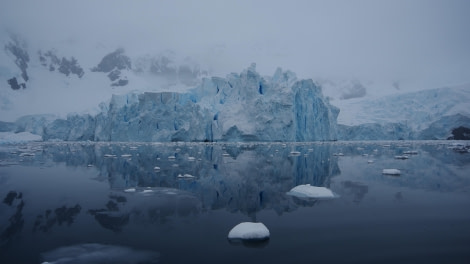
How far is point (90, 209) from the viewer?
6758 millimetres

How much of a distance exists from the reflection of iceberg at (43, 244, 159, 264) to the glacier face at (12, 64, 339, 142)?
32.0m

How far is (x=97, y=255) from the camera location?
4.22 metres

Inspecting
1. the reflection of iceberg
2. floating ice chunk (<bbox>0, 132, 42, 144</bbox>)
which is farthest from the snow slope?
floating ice chunk (<bbox>0, 132, 42, 144</bbox>)

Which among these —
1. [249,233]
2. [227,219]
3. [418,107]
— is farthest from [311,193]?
[418,107]

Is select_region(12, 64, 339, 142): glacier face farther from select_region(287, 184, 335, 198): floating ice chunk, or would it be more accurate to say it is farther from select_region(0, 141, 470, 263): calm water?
select_region(287, 184, 335, 198): floating ice chunk

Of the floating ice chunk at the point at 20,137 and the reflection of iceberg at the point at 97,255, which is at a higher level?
the floating ice chunk at the point at 20,137

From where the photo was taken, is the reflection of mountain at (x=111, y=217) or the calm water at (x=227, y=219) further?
the reflection of mountain at (x=111, y=217)

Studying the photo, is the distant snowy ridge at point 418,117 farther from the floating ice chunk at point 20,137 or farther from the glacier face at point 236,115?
the floating ice chunk at point 20,137

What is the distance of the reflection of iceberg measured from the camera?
4.04 m

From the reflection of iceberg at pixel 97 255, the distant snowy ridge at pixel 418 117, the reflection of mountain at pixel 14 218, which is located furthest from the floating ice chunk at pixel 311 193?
the distant snowy ridge at pixel 418 117

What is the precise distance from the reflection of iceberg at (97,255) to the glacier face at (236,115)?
105 ft

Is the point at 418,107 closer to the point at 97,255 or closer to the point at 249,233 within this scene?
the point at 249,233

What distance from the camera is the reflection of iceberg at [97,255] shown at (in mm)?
4039

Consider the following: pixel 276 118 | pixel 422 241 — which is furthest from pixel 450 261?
pixel 276 118
